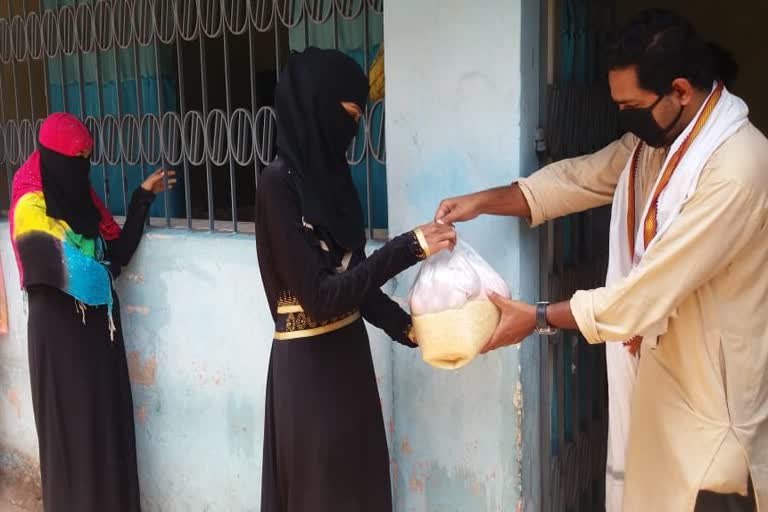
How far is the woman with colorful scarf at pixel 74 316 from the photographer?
116 inches

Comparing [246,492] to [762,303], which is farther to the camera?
[246,492]

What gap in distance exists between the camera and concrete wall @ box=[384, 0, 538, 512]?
Answer: 6.97 ft

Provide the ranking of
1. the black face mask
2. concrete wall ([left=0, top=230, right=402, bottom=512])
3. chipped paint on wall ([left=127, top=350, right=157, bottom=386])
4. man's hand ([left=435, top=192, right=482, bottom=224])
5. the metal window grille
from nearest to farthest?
the black face mask < man's hand ([left=435, top=192, right=482, bottom=224]) < the metal window grille < concrete wall ([left=0, top=230, right=402, bottom=512]) < chipped paint on wall ([left=127, top=350, right=157, bottom=386])

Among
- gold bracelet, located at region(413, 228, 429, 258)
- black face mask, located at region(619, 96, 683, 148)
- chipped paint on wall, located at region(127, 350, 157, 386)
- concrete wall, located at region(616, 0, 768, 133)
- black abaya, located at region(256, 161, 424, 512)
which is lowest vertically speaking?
chipped paint on wall, located at region(127, 350, 157, 386)

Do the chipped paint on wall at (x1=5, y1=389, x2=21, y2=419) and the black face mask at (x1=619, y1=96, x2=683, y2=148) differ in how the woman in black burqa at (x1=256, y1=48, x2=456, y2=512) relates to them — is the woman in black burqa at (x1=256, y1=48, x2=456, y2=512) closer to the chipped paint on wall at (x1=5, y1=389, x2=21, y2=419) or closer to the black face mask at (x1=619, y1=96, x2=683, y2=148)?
the black face mask at (x1=619, y1=96, x2=683, y2=148)

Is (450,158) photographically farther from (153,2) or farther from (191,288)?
(153,2)

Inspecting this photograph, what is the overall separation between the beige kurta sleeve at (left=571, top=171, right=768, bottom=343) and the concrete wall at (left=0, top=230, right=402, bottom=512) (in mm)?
1036

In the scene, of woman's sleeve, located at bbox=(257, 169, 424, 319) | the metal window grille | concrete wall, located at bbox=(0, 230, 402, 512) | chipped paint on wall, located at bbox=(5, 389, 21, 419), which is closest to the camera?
woman's sleeve, located at bbox=(257, 169, 424, 319)

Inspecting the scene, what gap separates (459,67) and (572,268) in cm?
75

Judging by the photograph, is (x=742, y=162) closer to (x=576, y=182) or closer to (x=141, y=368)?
(x=576, y=182)

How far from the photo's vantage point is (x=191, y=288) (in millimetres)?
3072

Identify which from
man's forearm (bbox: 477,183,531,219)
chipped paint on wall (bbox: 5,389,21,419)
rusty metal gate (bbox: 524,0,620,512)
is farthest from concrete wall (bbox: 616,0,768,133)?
chipped paint on wall (bbox: 5,389,21,419)

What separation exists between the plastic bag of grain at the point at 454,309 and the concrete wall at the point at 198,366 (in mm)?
739

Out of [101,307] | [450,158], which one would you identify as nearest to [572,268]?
[450,158]
